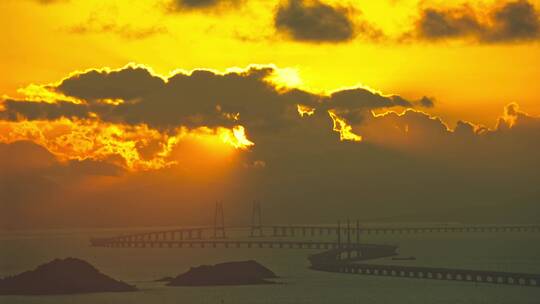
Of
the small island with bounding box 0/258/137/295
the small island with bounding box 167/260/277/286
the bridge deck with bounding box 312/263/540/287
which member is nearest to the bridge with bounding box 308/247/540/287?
the bridge deck with bounding box 312/263/540/287

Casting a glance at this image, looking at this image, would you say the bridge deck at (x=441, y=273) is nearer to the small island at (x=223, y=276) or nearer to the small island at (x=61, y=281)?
the small island at (x=223, y=276)

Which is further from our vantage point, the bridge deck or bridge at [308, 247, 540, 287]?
bridge at [308, 247, 540, 287]

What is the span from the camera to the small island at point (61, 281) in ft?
389

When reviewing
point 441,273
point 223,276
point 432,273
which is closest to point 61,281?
point 223,276

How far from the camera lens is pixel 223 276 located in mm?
136750

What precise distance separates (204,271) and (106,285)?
58.1 feet

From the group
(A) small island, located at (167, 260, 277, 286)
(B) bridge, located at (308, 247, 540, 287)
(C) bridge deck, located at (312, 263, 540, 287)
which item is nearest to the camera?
(A) small island, located at (167, 260, 277, 286)

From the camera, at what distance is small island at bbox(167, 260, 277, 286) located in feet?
442

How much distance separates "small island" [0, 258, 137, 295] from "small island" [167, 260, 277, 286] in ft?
37.0

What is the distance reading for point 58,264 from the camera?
121062 millimetres

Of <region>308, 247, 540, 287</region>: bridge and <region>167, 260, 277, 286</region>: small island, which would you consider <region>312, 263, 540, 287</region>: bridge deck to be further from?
<region>167, 260, 277, 286</region>: small island

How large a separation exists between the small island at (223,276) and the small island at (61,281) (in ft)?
37.0

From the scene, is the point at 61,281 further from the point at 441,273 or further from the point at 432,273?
the point at 441,273

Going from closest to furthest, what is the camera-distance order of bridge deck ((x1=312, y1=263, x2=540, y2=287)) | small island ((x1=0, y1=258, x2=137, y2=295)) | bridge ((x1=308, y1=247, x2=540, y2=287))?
small island ((x1=0, y1=258, x2=137, y2=295))
bridge deck ((x1=312, y1=263, x2=540, y2=287))
bridge ((x1=308, y1=247, x2=540, y2=287))
